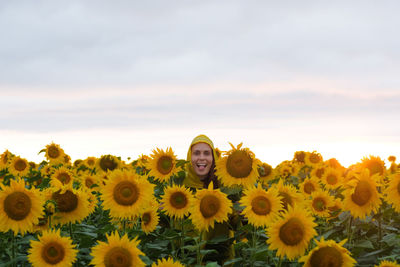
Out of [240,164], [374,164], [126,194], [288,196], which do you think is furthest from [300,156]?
[126,194]

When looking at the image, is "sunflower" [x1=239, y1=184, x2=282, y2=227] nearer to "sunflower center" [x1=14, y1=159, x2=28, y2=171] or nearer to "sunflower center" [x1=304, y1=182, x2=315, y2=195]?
"sunflower center" [x1=304, y1=182, x2=315, y2=195]

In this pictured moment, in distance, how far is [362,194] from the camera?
593 centimetres

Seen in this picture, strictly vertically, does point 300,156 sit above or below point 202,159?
above

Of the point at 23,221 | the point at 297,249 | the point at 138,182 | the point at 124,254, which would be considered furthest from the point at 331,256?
the point at 23,221

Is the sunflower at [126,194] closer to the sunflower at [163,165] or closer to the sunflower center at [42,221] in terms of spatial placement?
the sunflower center at [42,221]

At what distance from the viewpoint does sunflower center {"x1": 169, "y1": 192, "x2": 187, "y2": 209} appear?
6216mm

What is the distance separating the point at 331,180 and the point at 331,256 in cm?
753

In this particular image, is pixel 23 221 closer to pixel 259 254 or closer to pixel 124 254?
pixel 124 254

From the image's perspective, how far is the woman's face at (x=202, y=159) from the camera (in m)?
7.98

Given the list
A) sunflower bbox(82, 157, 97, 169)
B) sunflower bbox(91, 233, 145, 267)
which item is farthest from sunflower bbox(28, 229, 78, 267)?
sunflower bbox(82, 157, 97, 169)

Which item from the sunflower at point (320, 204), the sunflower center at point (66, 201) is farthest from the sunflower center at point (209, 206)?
the sunflower at point (320, 204)

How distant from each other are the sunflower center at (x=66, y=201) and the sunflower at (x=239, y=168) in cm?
212

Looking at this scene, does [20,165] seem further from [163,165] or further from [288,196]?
[288,196]

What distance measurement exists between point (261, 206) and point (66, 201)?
8.18 ft
